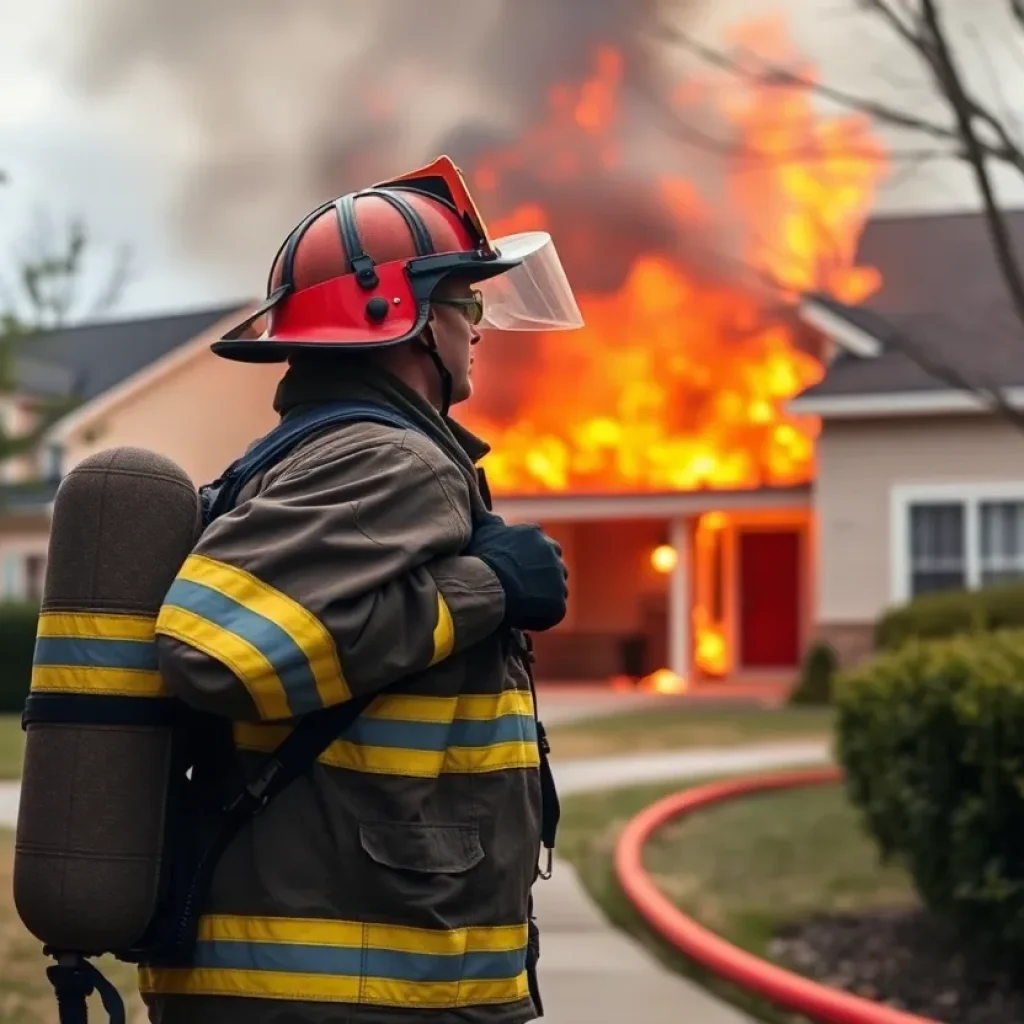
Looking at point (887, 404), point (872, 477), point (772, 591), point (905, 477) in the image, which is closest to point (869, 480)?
point (872, 477)

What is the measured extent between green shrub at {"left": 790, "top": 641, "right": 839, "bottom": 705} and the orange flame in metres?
2.46

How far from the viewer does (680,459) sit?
65.6ft

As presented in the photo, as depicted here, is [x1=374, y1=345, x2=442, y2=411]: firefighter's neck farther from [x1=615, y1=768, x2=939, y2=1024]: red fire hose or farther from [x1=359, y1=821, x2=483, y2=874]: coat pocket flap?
[x1=615, y1=768, x2=939, y2=1024]: red fire hose

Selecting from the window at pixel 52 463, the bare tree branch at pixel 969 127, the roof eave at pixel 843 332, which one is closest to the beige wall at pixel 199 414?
the window at pixel 52 463

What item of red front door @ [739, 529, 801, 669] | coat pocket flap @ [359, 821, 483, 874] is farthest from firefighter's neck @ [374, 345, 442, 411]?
red front door @ [739, 529, 801, 669]

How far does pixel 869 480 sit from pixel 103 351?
17595 millimetres

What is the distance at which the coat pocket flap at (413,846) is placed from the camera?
189 cm

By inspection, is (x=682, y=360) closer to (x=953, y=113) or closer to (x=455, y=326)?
(x=953, y=113)

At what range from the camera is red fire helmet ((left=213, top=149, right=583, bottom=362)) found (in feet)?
6.83

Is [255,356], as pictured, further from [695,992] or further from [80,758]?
[695,992]

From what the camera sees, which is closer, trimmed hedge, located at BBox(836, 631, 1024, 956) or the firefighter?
the firefighter

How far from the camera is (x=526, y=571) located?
1.98 meters

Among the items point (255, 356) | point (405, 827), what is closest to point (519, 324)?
point (255, 356)

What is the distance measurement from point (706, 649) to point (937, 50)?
1598cm
